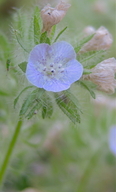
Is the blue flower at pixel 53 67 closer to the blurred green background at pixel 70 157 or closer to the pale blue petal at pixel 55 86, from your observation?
the pale blue petal at pixel 55 86

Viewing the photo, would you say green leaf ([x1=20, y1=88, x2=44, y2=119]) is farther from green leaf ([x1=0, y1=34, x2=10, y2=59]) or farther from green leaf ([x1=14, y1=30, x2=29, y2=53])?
green leaf ([x1=0, y1=34, x2=10, y2=59])

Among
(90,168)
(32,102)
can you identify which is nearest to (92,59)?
(32,102)

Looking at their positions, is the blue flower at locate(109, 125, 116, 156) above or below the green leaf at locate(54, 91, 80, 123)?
below

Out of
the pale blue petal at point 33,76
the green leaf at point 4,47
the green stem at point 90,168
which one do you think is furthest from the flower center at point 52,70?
the green stem at point 90,168

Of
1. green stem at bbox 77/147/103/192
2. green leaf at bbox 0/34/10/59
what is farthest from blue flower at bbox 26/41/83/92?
green stem at bbox 77/147/103/192

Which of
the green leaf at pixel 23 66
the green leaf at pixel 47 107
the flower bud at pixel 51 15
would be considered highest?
the flower bud at pixel 51 15

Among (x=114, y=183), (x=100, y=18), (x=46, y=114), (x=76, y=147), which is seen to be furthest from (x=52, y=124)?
(x=100, y=18)
